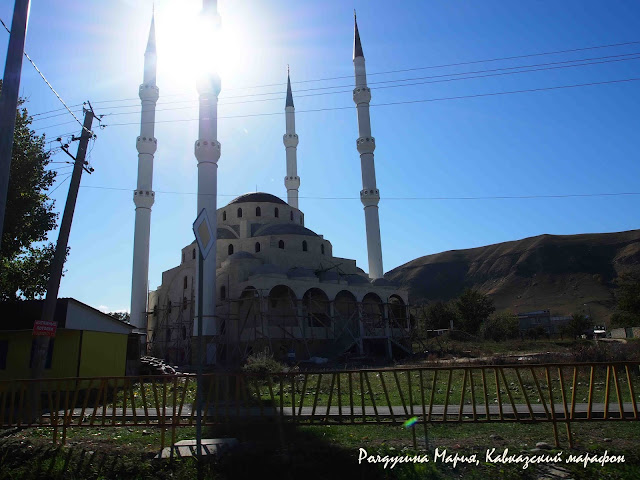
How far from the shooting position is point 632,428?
668 centimetres

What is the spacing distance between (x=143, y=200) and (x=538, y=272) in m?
83.7

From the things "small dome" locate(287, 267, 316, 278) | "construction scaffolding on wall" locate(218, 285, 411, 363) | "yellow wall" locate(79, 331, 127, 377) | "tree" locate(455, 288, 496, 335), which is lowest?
"yellow wall" locate(79, 331, 127, 377)

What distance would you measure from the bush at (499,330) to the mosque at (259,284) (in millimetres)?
10950

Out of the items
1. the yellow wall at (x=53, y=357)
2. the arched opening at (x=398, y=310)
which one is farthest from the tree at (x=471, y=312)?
the yellow wall at (x=53, y=357)

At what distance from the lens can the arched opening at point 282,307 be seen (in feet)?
92.3

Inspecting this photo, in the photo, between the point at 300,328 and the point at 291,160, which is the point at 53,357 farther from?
the point at 291,160

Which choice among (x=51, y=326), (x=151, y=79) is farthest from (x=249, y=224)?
(x=51, y=326)

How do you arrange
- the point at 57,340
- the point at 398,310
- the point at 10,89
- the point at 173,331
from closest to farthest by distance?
the point at 10,89 → the point at 57,340 → the point at 173,331 → the point at 398,310

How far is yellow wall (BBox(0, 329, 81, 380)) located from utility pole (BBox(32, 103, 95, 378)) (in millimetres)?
3372

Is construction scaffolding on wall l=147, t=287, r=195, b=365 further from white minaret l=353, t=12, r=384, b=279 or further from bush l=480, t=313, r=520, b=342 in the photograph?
bush l=480, t=313, r=520, b=342

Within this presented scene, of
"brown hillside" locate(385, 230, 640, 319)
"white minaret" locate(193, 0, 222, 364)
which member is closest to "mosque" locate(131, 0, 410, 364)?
"white minaret" locate(193, 0, 222, 364)

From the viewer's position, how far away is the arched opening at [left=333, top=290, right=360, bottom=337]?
2977cm

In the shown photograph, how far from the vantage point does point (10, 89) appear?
8.15 metres

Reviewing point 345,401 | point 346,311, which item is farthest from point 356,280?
point 345,401
